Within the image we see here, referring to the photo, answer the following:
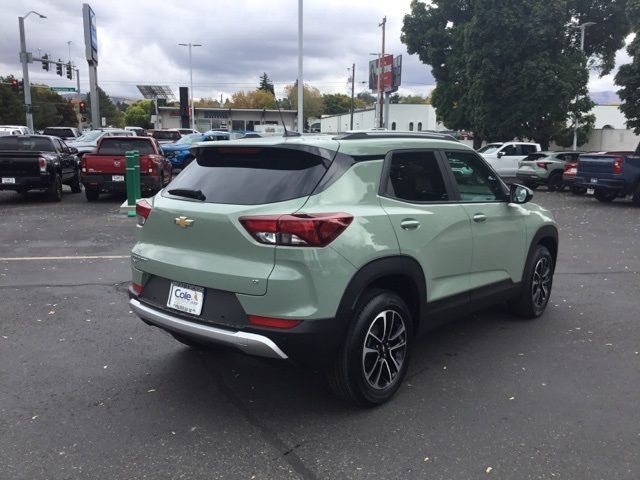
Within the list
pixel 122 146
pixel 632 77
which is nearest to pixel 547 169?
pixel 632 77

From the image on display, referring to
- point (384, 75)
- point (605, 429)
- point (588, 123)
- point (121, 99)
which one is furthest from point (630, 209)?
point (121, 99)

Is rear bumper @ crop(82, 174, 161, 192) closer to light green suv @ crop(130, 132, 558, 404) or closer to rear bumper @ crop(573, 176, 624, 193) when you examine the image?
light green suv @ crop(130, 132, 558, 404)

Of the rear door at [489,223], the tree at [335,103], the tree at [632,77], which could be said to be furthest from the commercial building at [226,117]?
the rear door at [489,223]

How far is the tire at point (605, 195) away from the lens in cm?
1693

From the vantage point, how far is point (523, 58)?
26.7 meters

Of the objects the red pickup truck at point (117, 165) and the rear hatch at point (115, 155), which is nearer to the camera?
the red pickup truck at point (117, 165)

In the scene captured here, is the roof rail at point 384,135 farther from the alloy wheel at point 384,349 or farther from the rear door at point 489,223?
the alloy wheel at point 384,349

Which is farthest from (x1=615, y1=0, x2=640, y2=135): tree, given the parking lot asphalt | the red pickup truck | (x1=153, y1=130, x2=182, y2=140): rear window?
(x1=153, y1=130, x2=182, y2=140): rear window

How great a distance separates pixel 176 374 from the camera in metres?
4.38

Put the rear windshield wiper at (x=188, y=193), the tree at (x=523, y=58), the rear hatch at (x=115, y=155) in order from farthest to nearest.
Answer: the tree at (x=523, y=58), the rear hatch at (x=115, y=155), the rear windshield wiper at (x=188, y=193)

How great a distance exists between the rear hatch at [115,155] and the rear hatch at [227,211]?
11376 mm

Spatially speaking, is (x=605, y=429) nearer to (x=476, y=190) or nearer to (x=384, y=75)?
(x=476, y=190)

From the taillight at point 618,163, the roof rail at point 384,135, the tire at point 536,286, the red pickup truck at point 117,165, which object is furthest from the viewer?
the taillight at point 618,163

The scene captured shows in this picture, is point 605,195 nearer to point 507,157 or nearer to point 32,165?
point 507,157
